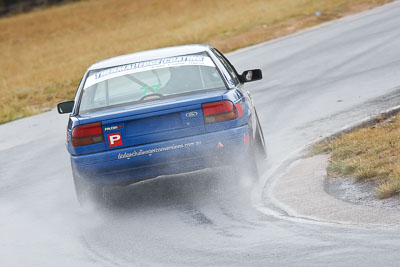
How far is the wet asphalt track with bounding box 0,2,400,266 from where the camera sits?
6.12 metres

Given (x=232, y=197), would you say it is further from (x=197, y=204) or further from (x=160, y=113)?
(x=160, y=113)

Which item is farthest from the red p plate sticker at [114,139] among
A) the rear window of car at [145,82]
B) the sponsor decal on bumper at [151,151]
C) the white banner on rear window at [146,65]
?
the white banner on rear window at [146,65]

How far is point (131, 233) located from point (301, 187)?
175cm

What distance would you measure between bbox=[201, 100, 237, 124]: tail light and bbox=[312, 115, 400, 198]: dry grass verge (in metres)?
1.26

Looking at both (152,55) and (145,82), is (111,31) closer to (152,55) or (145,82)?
(152,55)

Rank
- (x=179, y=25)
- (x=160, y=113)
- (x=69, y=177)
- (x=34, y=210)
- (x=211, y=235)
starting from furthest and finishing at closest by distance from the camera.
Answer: (x=179, y=25)
(x=69, y=177)
(x=34, y=210)
(x=160, y=113)
(x=211, y=235)

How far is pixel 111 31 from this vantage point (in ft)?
161

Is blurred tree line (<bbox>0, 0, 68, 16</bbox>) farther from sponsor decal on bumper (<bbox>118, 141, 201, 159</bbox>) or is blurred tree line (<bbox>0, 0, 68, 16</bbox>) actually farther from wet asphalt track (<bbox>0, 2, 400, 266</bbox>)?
sponsor decal on bumper (<bbox>118, 141, 201, 159</bbox>)

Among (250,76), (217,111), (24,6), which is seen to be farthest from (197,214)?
(24,6)

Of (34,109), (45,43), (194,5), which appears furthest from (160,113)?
(194,5)

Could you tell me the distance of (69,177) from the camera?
1052 centimetres

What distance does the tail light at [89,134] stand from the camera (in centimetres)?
783

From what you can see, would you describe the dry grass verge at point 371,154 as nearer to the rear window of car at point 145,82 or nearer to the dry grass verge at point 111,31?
the rear window of car at point 145,82

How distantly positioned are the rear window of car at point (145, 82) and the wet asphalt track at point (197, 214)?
0.95 m
